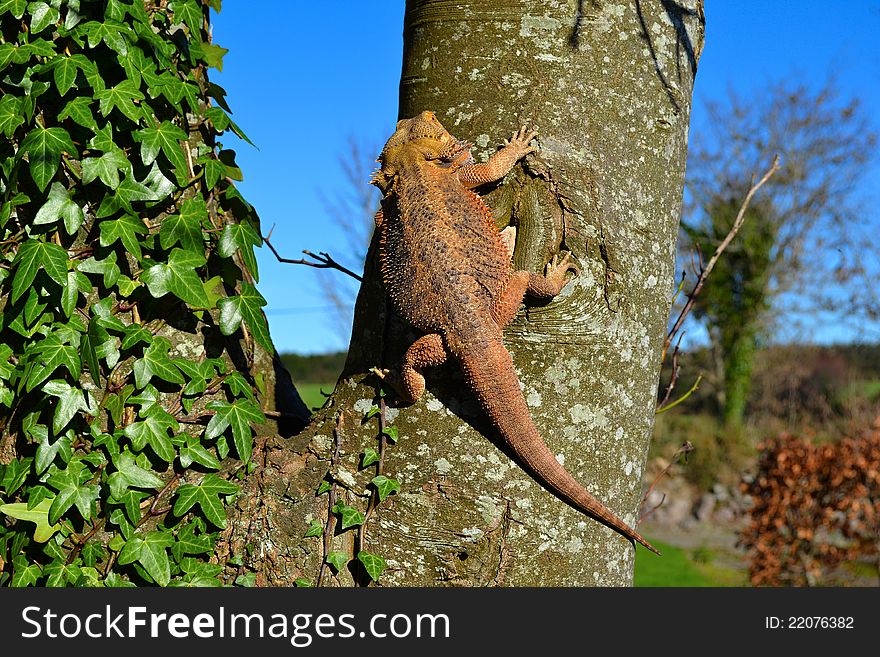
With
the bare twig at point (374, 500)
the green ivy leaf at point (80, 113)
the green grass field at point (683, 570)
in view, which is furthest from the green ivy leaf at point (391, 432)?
the green grass field at point (683, 570)

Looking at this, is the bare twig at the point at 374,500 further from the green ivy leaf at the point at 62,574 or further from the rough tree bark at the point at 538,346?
the green ivy leaf at the point at 62,574

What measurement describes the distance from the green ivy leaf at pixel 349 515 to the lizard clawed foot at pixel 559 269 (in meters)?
0.93

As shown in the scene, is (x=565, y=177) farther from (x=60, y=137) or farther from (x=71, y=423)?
(x=71, y=423)

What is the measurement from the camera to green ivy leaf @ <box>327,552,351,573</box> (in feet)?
7.78

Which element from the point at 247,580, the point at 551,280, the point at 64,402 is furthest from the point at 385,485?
the point at 64,402

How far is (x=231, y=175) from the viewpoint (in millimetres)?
2859

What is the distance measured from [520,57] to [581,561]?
1567mm

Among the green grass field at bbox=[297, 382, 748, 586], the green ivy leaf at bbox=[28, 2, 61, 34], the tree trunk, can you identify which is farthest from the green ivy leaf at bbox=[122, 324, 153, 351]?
the tree trunk

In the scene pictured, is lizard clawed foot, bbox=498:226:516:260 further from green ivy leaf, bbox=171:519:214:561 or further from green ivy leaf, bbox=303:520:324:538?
green ivy leaf, bbox=171:519:214:561

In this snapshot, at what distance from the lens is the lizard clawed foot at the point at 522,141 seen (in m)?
2.31

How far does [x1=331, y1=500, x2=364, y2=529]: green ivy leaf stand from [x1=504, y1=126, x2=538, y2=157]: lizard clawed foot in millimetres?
1206

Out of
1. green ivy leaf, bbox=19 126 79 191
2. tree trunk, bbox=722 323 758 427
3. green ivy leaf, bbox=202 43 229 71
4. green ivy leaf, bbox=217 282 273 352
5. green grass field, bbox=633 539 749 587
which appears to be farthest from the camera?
tree trunk, bbox=722 323 758 427

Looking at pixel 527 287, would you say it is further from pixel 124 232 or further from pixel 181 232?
pixel 124 232

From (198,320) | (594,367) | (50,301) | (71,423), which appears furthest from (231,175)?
(594,367)
